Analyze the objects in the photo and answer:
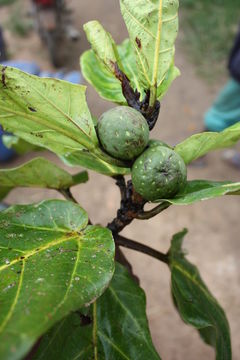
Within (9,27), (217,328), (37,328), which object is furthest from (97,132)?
(9,27)

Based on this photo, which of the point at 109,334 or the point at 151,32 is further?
the point at 109,334

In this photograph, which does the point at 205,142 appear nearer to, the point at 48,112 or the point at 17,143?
the point at 48,112

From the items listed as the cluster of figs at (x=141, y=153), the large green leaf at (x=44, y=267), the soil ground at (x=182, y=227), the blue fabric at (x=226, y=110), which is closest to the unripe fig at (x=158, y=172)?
the cluster of figs at (x=141, y=153)

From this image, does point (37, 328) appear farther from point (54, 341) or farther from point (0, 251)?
point (54, 341)

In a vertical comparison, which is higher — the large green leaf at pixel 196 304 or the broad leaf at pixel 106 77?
the broad leaf at pixel 106 77

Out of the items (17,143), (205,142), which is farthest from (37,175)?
(205,142)

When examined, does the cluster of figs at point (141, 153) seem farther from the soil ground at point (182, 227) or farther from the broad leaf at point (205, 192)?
the soil ground at point (182, 227)

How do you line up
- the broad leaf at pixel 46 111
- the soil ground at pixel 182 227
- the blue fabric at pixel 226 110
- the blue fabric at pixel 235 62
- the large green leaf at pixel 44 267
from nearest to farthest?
the large green leaf at pixel 44 267, the broad leaf at pixel 46 111, the soil ground at pixel 182 227, the blue fabric at pixel 235 62, the blue fabric at pixel 226 110
